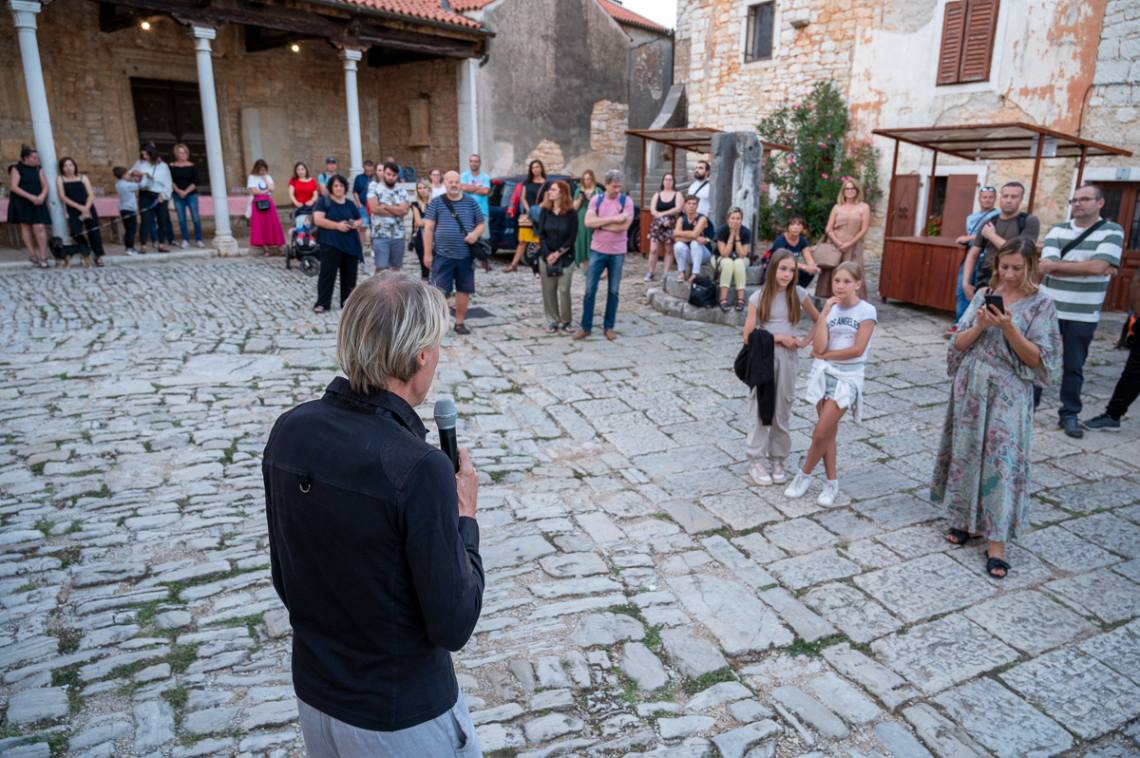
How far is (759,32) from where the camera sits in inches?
672

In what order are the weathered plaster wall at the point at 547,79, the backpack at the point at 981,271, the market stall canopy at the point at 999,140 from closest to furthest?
the backpack at the point at 981,271 < the market stall canopy at the point at 999,140 < the weathered plaster wall at the point at 547,79

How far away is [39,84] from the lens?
11609mm

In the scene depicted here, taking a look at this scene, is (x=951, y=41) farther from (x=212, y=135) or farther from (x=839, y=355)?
(x=212, y=135)

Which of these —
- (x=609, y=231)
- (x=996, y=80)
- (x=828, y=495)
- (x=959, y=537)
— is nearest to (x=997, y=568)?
(x=959, y=537)

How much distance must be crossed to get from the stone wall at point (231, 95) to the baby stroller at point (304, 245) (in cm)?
610

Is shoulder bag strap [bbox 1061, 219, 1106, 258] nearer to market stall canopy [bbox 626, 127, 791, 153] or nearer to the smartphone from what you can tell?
Answer: the smartphone

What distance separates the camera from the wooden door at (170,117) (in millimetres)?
15898

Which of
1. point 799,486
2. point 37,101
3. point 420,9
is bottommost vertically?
point 799,486

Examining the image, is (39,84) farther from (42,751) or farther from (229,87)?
(42,751)

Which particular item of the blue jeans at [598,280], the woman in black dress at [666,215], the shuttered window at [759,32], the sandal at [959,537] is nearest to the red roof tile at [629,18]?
the shuttered window at [759,32]

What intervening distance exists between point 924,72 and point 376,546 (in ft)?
50.3

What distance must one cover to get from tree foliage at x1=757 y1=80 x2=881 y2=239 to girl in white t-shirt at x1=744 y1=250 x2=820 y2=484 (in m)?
11.4

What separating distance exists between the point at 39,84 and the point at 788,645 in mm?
13443

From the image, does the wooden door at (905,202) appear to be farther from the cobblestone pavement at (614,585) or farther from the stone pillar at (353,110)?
the stone pillar at (353,110)
